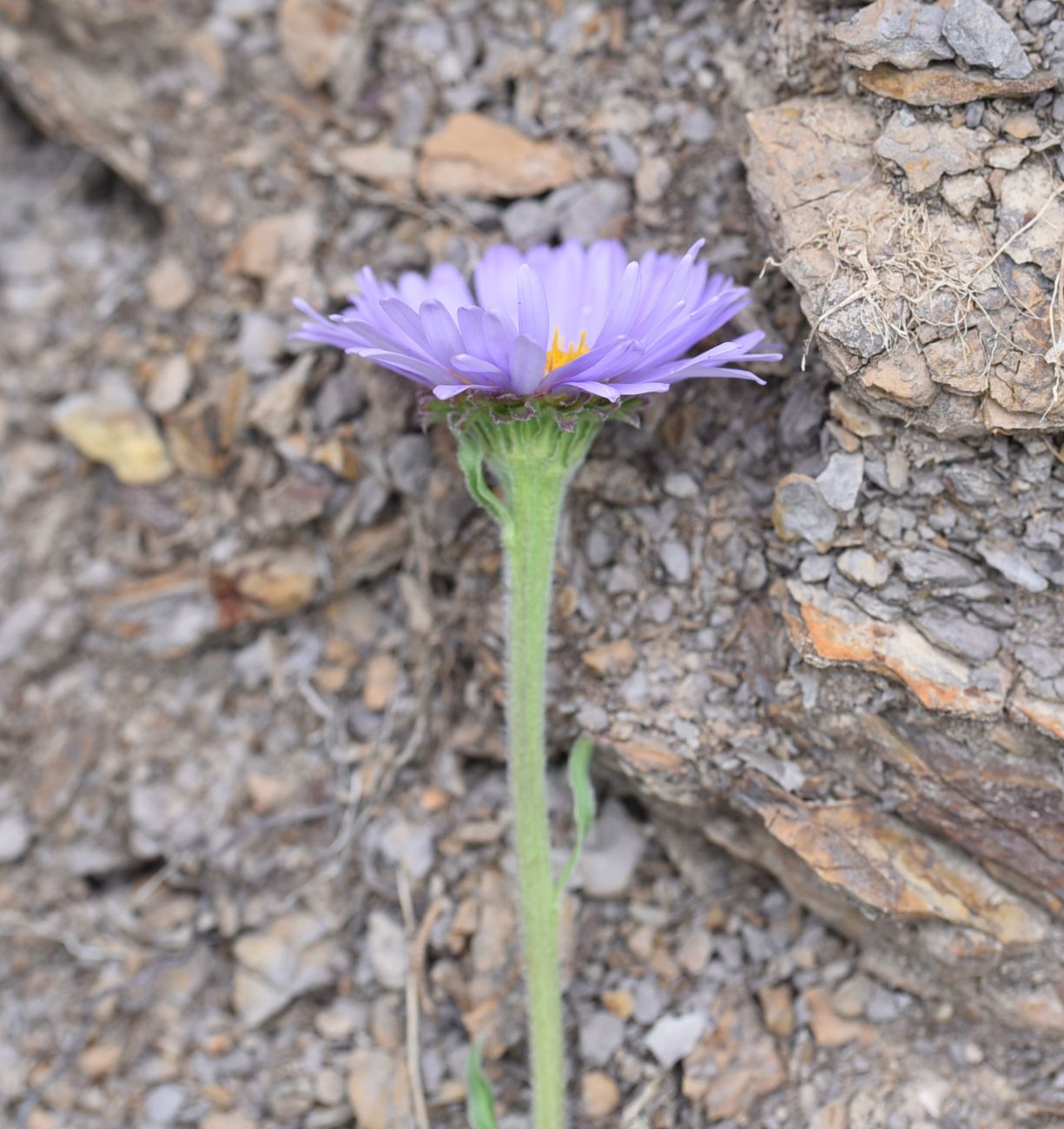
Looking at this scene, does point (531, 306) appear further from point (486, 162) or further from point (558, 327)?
point (486, 162)

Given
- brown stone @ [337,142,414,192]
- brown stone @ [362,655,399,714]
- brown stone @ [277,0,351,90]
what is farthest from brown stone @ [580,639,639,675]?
brown stone @ [277,0,351,90]

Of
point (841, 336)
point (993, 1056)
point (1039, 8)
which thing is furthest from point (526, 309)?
point (993, 1056)

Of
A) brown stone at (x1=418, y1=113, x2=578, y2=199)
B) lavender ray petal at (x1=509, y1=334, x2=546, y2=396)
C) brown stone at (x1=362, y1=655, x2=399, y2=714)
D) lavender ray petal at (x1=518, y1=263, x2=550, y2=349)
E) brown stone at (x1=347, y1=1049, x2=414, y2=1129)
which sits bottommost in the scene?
brown stone at (x1=347, y1=1049, x2=414, y2=1129)

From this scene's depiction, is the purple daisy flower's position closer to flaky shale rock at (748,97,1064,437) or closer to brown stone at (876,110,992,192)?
flaky shale rock at (748,97,1064,437)

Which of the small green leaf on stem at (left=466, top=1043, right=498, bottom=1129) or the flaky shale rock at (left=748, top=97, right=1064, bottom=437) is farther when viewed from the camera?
the small green leaf on stem at (left=466, top=1043, right=498, bottom=1129)

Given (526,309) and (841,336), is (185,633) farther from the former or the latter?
(841,336)

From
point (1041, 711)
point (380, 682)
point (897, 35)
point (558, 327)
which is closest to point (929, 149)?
point (897, 35)

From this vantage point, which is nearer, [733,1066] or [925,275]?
[925,275]

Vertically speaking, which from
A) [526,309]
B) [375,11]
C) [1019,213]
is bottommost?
[526,309]
